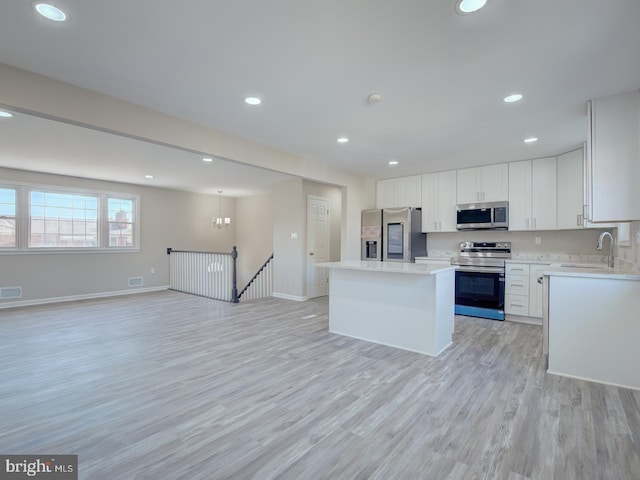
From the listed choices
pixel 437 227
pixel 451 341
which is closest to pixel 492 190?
pixel 437 227

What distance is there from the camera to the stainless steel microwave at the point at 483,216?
497cm

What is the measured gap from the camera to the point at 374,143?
13.8 ft

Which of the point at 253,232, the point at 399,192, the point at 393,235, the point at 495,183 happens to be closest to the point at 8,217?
the point at 253,232

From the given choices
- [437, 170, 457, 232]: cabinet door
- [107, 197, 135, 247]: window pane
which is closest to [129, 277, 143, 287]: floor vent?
[107, 197, 135, 247]: window pane

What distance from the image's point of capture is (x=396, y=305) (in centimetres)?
354

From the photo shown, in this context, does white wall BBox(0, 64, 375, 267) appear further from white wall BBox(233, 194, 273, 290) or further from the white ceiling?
white wall BBox(233, 194, 273, 290)

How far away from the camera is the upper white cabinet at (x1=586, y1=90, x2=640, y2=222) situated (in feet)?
8.85

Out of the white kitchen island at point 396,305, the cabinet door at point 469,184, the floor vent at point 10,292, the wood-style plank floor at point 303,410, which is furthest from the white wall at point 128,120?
the floor vent at point 10,292

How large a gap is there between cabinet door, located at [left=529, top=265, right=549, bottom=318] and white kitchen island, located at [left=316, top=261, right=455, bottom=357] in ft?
6.03

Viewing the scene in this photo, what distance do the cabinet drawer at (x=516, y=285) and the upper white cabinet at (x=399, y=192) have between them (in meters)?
1.99

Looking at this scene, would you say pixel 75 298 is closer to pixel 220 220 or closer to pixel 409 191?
pixel 220 220

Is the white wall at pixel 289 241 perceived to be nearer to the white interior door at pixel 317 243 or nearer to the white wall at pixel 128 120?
the white interior door at pixel 317 243

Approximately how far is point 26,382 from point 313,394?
2.48m
